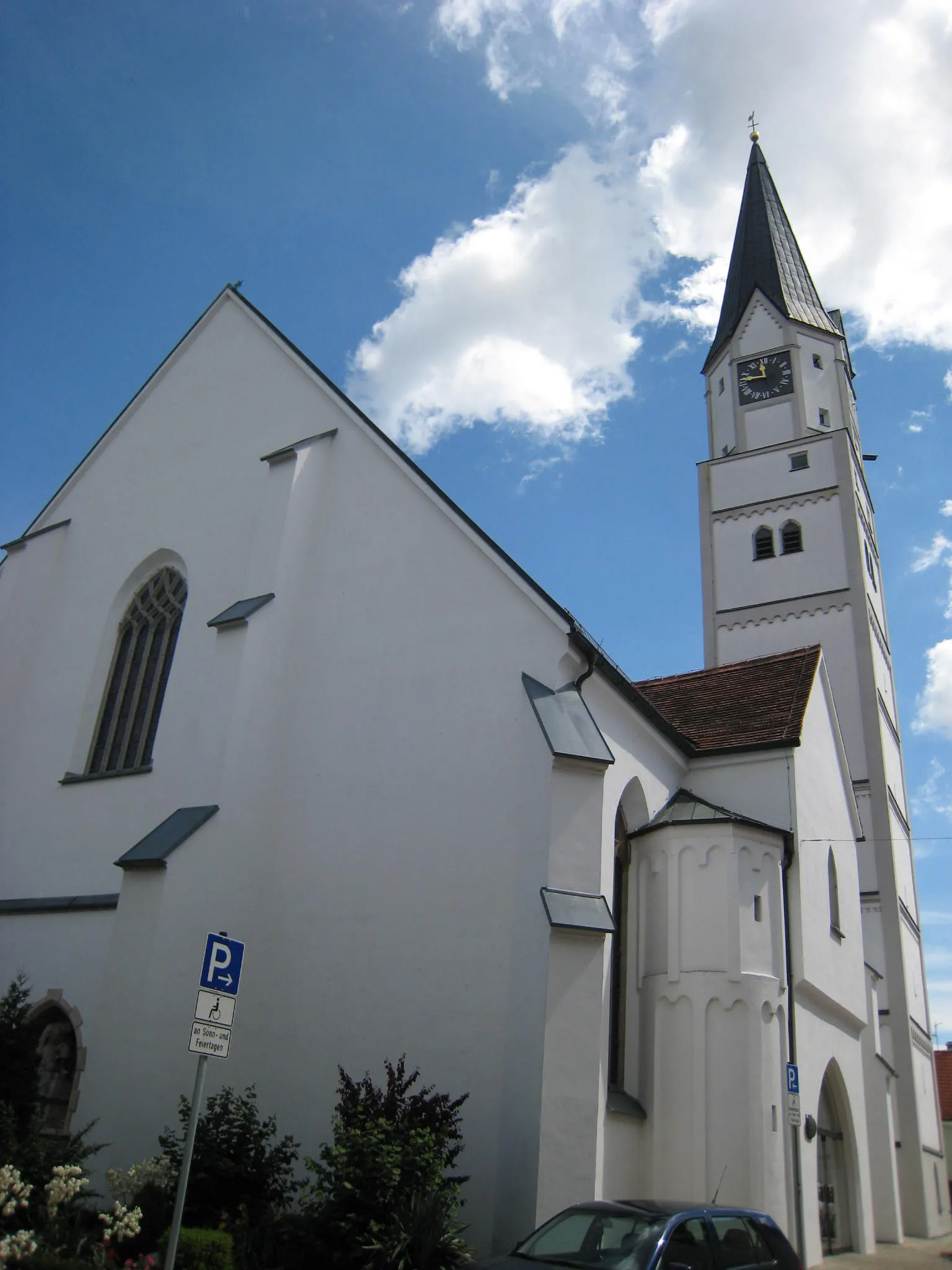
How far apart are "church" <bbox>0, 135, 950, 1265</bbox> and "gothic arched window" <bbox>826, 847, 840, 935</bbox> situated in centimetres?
9

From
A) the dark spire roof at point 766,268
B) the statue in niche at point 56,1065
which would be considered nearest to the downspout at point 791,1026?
the statue in niche at point 56,1065

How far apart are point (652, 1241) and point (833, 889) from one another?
35.7ft

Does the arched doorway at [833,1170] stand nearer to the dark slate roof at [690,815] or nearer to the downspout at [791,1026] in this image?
the downspout at [791,1026]

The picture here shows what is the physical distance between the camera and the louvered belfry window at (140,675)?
581 inches

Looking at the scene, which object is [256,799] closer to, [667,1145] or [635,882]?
[635,882]

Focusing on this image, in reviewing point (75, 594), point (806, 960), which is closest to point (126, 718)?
point (75, 594)

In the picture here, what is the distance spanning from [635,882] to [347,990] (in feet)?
13.5

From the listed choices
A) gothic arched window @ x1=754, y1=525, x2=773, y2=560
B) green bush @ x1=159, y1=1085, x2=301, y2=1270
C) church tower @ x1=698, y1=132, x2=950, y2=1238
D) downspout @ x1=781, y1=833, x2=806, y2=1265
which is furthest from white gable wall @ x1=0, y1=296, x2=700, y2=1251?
gothic arched window @ x1=754, y1=525, x2=773, y2=560

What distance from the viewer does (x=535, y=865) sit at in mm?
10719

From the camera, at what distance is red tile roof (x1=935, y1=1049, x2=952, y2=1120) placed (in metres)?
36.9

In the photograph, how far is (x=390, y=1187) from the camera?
843 centimetres

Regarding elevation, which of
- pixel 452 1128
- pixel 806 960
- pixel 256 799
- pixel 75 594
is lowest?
pixel 452 1128

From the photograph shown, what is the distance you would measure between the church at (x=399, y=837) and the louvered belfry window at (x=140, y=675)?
A: 5 cm

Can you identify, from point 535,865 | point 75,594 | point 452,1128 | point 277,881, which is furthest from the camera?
point 75,594
